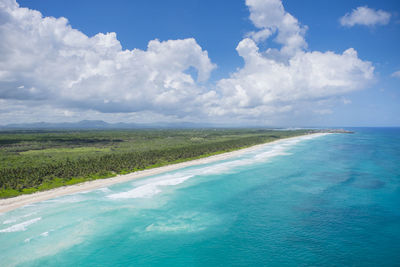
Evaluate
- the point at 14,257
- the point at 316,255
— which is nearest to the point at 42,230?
the point at 14,257

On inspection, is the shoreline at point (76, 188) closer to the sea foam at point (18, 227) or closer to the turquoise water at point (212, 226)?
the turquoise water at point (212, 226)

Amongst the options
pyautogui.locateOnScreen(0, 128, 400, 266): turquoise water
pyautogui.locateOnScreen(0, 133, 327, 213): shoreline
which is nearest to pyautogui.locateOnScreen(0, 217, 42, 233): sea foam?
pyautogui.locateOnScreen(0, 128, 400, 266): turquoise water

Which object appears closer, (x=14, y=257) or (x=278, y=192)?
(x=14, y=257)

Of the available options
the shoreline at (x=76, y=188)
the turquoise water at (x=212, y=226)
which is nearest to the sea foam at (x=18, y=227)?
the turquoise water at (x=212, y=226)

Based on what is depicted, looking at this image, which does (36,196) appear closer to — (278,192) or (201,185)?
(201,185)

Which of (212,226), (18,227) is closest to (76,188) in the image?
(18,227)

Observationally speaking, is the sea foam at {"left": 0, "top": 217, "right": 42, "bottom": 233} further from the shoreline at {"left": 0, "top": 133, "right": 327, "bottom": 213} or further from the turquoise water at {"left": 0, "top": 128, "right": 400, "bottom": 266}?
the shoreline at {"left": 0, "top": 133, "right": 327, "bottom": 213}

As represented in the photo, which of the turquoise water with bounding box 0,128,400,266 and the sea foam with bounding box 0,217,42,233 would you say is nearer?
the turquoise water with bounding box 0,128,400,266

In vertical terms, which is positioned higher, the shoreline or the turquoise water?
the shoreline
